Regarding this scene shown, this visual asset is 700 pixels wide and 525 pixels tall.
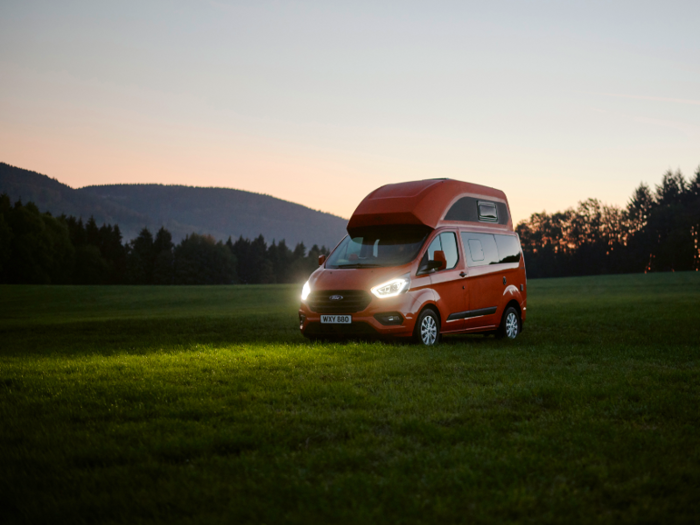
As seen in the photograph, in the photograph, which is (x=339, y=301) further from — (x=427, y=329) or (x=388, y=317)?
(x=427, y=329)

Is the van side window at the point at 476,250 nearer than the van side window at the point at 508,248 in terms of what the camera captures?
Yes

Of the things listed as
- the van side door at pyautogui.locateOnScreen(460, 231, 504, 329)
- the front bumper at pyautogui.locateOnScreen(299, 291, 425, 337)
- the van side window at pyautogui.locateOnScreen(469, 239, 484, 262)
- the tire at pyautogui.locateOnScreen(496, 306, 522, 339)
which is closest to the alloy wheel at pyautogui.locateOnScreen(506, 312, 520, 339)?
the tire at pyautogui.locateOnScreen(496, 306, 522, 339)

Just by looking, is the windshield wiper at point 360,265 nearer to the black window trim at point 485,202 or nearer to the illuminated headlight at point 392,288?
the illuminated headlight at point 392,288

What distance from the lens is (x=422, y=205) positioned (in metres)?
12.2

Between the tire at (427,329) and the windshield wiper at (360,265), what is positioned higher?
the windshield wiper at (360,265)

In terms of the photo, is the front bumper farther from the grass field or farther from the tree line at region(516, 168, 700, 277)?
the tree line at region(516, 168, 700, 277)

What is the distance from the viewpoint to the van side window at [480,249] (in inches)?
506

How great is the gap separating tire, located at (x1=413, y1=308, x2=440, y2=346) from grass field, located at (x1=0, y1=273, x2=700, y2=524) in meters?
1.30

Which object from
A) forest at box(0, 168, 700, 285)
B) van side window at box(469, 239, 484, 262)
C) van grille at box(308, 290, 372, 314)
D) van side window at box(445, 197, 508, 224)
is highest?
forest at box(0, 168, 700, 285)

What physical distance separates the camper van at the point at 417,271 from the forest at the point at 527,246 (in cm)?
7978

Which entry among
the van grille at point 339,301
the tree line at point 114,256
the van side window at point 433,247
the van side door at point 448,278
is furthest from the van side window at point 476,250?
the tree line at point 114,256

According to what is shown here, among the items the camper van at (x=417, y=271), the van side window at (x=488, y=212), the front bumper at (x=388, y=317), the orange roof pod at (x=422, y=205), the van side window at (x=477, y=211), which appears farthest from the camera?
the van side window at (x=488, y=212)

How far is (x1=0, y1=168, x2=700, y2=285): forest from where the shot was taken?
3246 inches

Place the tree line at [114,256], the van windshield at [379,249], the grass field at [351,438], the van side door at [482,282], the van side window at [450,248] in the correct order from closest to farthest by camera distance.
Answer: the grass field at [351,438]
the van windshield at [379,249]
the van side window at [450,248]
the van side door at [482,282]
the tree line at [114,256]
